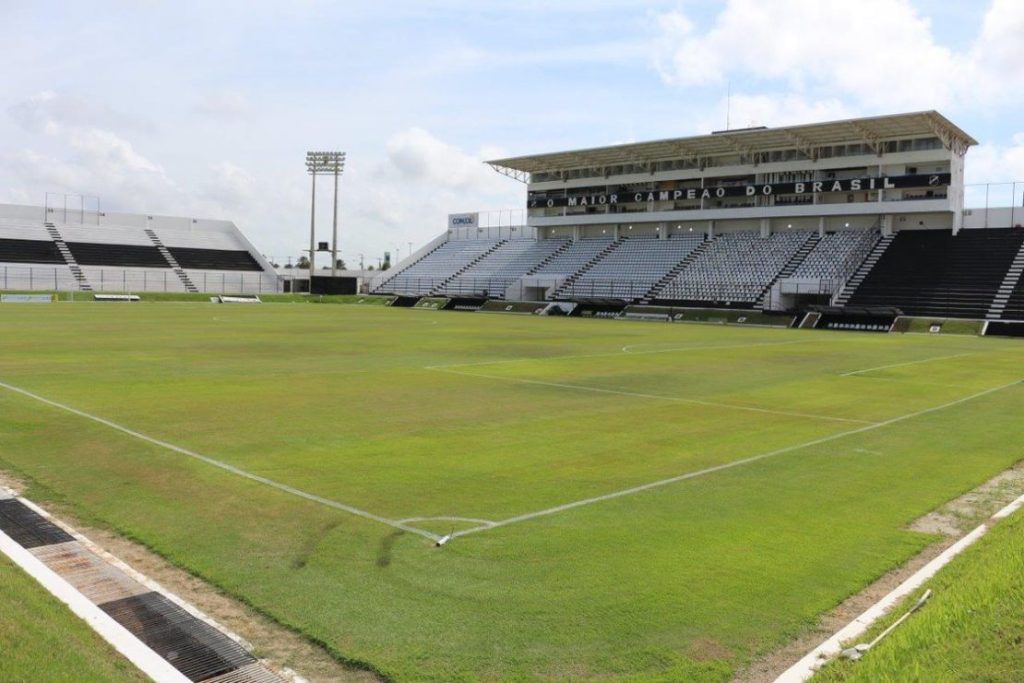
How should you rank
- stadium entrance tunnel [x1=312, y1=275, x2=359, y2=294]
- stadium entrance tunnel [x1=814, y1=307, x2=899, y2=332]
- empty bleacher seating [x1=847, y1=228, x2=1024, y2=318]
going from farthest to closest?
stadium entrance tunnel [x1=312, y1=275, x2=359, y2=294] → empty bleacher seating [x1=847, y1=228, x2=1024, y2=318] → stadium entrance tunnel [x1=814, y1=307, x2=899, y2=332]

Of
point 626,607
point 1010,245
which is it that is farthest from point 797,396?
point 1010,245

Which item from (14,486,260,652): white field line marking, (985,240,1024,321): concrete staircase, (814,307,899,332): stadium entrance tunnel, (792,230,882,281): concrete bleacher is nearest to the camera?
(14,486,260,652): white field line marking

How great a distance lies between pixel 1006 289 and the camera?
53.8 m

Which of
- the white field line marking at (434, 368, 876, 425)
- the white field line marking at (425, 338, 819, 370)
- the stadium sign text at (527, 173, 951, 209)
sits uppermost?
the stadium sign text at (527, 173, 951, 209)

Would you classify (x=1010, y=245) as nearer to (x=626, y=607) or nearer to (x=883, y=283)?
(x=883, y=283)

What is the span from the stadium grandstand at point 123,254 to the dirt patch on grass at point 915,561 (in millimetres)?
85819

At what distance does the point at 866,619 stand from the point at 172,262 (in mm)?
96698

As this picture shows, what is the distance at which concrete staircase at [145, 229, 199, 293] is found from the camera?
8900 cm

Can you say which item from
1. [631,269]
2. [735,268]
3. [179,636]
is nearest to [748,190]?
[735,268]

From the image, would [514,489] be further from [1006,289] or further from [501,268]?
[501,268]

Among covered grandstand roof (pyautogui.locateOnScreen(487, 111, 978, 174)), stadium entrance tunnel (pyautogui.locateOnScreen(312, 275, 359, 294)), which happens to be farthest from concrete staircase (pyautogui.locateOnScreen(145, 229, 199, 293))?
covered grandstand roof (pyautogui.locateOnScreen(487, 111, 978, 174))

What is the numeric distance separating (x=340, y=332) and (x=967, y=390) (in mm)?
27066

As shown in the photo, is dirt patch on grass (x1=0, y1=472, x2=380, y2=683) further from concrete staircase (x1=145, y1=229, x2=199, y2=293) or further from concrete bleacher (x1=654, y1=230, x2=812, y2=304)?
concrete staircase (x1=145, y1=229, x2=199, y2=293)

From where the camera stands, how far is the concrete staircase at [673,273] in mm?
69000
